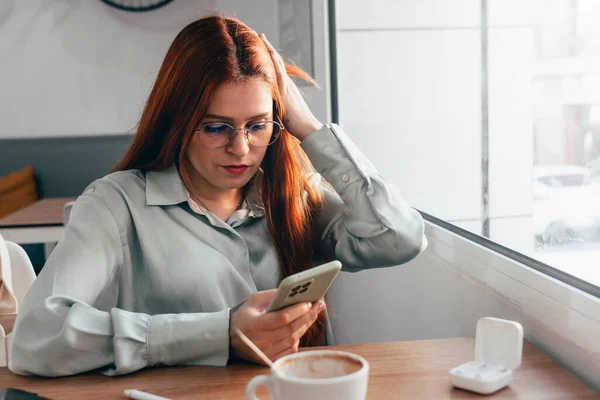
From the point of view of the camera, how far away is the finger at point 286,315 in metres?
0.85

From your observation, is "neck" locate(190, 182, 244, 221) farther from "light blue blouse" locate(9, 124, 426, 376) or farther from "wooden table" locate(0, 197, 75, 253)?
"wooden table" locate(0, 197, 75, 253)

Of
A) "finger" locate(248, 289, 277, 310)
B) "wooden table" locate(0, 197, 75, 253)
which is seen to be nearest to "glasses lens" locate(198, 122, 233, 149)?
"finger" locate(248, 289, 277, 310)

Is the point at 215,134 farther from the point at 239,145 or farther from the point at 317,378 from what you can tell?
the point at 317,378

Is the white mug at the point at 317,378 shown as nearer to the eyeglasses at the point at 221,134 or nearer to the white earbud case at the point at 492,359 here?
the white earbud case at the point at 492,359

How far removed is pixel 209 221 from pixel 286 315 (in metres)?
0.41

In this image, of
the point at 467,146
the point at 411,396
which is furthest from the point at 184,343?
the point at 467,146

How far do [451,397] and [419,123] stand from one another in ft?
3.88

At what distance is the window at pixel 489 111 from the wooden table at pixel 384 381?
0.18 m

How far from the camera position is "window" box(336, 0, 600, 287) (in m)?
1.09

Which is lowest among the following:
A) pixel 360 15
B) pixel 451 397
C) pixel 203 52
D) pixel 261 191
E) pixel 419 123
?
pixel 451 397

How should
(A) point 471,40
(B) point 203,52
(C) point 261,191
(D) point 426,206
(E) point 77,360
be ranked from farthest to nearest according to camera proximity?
(D) point 426,206 → (A) point 471,40 → (C) point 261,191 → (B) point 203,52 → (E) point 77,360

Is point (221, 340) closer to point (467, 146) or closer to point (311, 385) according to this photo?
point (311, 385)

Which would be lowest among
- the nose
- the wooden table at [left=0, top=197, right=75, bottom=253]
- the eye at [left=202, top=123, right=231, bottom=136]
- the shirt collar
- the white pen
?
the wooden table at [left=0, top=197, right=75, bottom=253]

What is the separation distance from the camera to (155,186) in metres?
1.22
